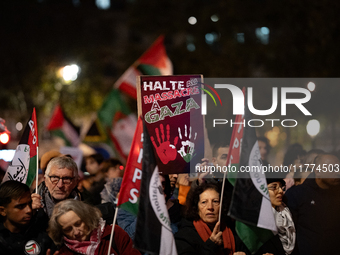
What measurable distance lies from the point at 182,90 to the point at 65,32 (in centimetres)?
4013

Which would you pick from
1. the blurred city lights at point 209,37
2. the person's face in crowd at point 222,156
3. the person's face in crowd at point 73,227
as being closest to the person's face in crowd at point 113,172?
the person's face in crowd at point 222,156

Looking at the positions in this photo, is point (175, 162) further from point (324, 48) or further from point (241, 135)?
point (324, 48)

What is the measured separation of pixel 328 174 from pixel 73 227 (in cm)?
270

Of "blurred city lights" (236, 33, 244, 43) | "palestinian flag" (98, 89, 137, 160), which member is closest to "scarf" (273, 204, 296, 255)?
"palestinian flag" (98, 89, 137, 160)

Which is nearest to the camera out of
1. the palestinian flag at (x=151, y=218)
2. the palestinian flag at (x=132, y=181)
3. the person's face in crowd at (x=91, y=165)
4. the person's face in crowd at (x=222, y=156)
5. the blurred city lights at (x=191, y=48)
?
the palestinian flag at (x=151, y=218)

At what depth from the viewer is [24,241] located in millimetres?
3838

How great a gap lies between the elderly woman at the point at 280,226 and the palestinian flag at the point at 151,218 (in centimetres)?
107

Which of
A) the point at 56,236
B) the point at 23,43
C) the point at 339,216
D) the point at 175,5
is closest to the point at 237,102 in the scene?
the point at 339,216

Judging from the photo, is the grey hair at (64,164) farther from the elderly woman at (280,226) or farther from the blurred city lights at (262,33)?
the blurred city lights at (262,33)

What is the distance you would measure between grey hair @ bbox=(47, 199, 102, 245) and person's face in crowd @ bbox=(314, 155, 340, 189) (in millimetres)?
2438

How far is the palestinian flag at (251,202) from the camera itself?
157 inches

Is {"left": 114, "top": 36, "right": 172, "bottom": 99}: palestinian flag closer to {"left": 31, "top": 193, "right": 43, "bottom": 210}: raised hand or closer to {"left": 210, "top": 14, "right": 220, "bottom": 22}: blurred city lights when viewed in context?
{"left": 31, "top": 193, "right": 43, "bottom": 210}: raised hand

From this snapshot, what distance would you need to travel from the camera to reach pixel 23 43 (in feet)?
119

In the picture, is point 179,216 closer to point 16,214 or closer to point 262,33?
point 16,214
